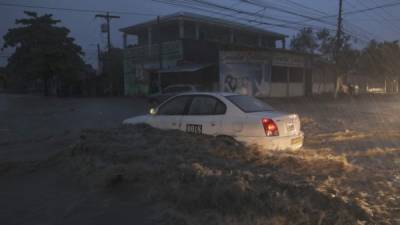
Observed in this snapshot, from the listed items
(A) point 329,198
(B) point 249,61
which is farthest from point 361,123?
(B) point 249,61

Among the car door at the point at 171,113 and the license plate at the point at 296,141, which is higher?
the car door at the point at 171,113

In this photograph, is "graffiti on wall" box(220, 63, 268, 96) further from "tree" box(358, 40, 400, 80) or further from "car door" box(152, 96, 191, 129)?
"tree" box(358, 40, 400, 80)

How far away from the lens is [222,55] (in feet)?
107

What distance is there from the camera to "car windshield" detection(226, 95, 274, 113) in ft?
27.9

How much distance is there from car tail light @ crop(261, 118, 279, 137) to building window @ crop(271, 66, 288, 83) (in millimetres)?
27889

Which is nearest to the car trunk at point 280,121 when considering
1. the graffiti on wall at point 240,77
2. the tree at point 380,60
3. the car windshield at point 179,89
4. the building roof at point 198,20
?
the car windshield at point 179,89

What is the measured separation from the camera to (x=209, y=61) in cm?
3819

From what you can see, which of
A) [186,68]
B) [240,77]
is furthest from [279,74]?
[186,68]

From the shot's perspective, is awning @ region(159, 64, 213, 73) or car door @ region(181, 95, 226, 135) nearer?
car door @ region(181, 95, 226, 135)

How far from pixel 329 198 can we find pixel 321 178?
4.44 ft

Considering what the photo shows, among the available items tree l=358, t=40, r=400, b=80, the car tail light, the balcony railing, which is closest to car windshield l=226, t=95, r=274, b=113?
the car tail light

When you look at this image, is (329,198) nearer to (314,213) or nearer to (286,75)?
(314,213)

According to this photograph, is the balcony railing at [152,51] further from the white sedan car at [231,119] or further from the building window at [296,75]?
the white sedan car at [231,119]

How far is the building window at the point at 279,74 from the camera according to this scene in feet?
117
